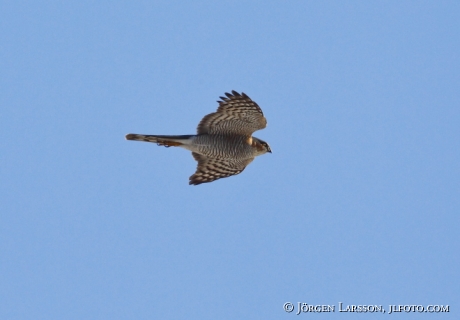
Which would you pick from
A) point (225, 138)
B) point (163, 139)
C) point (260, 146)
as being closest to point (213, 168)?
point (225, 138)

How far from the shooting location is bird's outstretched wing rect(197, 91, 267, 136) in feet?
67.6

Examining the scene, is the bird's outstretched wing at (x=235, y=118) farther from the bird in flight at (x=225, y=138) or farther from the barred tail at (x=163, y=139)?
the barred tail at (x=163, y=139)

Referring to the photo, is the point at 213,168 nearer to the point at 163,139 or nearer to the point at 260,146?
the point at 260,146

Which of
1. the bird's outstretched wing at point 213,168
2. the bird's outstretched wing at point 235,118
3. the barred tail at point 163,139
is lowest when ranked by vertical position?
the bird's outstretched wing at point 213,168

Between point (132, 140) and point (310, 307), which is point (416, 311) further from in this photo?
point (132, 140)

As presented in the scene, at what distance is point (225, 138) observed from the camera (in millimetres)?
21812

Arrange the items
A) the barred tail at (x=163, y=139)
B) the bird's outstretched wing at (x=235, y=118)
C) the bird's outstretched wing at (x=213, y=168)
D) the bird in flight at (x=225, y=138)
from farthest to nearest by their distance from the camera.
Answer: the bird's outstretched wing at (x=213, y=168) → the barred tail at (x=163, y=139) → the bird in flight at (x=225, y=138) → the bird's outstretched wing at (x=235, y=118)

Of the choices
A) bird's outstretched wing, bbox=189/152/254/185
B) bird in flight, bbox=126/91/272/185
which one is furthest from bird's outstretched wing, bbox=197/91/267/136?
bird's outstretched wing, bbox=189/152/254/185

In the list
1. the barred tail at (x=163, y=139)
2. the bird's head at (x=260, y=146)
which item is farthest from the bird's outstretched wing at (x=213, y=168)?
the barred tail at (x=163, y=139)

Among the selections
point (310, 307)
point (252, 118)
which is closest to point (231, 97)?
point (252, 118)

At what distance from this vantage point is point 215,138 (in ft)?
71.2

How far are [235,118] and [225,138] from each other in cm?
81

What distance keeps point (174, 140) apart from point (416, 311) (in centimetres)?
698

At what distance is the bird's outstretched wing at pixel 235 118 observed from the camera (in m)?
20.6
